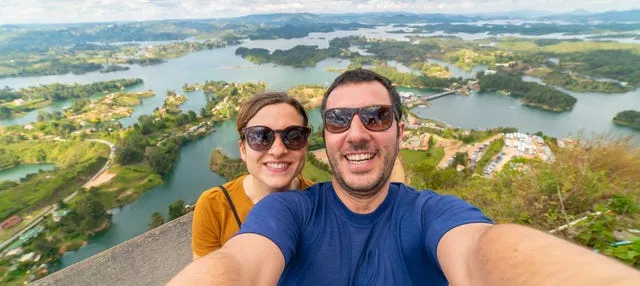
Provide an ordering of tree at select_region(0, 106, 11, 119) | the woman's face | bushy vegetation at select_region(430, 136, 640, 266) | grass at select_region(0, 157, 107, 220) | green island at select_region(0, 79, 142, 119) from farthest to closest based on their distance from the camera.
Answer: green island at select_region(0, 79, 142, 119), tree at select_region(0, 106, 11, 119), grass at select_region(0, 157, 107, 220), bushy vegetation at select_region(430, 136, 640, 266), the woman's face

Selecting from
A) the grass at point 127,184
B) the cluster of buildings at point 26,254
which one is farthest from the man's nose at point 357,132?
the grass at point 127,184

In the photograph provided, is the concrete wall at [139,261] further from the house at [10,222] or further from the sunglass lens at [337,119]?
the house at [10,222]

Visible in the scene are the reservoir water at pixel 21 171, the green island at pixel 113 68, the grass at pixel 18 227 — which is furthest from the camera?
the green island at pixel 113 68

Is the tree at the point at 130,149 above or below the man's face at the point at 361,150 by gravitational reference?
below

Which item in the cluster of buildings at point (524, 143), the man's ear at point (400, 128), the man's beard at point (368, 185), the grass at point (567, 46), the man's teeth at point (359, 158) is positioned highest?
the grass at point (567, 46)

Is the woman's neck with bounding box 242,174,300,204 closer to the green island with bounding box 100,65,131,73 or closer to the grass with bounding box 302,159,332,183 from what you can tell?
the grass with bounding box 302,159,332,183

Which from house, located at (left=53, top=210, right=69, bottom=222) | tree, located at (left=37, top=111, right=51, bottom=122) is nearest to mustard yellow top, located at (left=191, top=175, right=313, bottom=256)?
house, located at (left=53, top=210, right=69, bottom=222)

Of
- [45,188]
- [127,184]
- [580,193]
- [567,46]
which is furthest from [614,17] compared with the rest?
[45,188]
